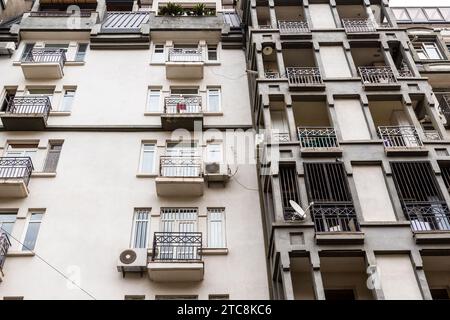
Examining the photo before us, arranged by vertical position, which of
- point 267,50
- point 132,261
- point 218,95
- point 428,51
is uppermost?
point 428,51

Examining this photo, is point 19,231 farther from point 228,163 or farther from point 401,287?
point 401,287

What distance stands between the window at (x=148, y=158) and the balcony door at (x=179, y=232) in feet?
7.10

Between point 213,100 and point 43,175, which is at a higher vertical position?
point 213,100

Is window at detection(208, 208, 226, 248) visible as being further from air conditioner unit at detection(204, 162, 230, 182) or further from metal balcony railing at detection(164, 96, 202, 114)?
metal balcony railing at detection(164, 96, 202, 114)

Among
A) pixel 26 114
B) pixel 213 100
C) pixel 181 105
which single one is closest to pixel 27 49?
pixel 26 114

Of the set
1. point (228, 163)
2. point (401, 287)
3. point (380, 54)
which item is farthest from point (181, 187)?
point (380, 54)

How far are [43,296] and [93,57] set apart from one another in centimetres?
1248

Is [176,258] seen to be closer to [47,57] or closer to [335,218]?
[335,218]

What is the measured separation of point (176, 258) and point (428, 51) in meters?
16.5

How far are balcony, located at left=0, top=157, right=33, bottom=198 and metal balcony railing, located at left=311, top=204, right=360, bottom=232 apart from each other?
10386 mm

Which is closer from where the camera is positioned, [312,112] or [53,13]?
[312,112]

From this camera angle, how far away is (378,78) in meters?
20.3

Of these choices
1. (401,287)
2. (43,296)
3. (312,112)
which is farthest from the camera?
(312,112)

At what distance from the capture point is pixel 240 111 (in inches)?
843
